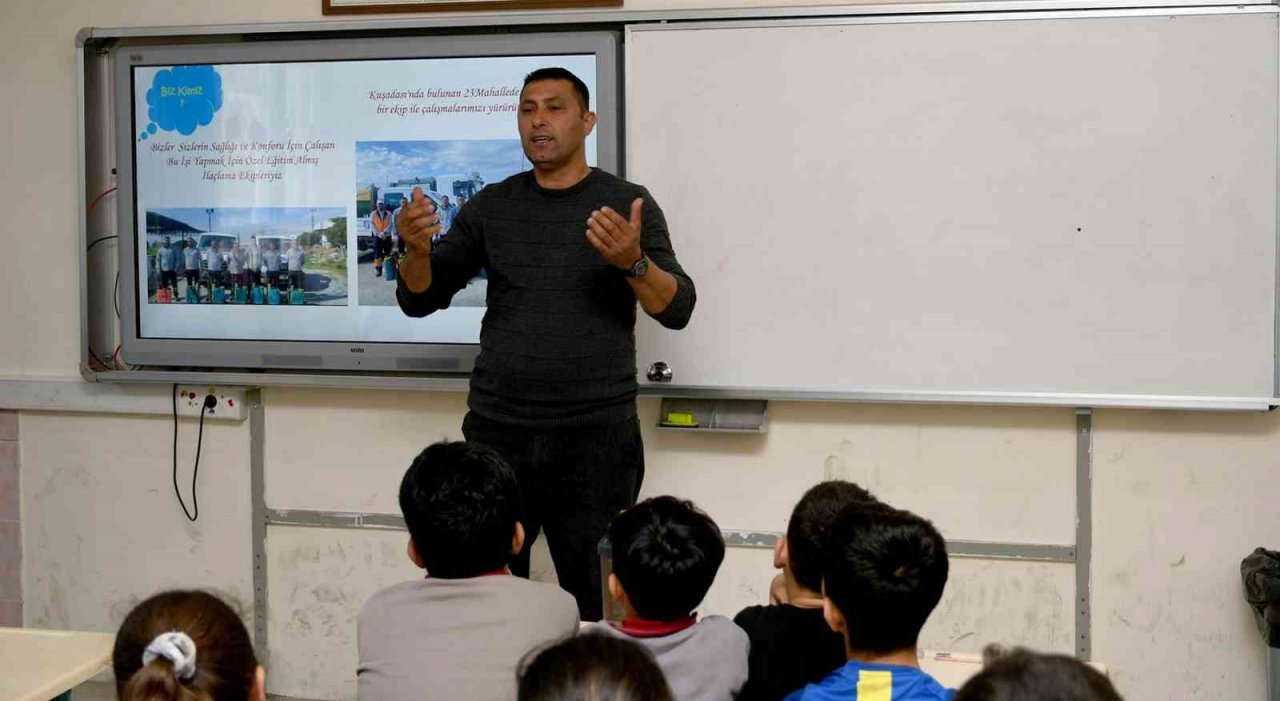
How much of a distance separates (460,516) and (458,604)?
0.21 m

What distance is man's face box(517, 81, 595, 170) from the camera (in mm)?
2895

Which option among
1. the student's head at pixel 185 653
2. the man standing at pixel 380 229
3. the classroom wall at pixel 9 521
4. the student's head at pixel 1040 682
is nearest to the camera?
the student's head at pixel 1040 682

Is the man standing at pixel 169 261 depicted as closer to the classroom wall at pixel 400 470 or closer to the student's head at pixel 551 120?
the classroom wall at pixel 400 470

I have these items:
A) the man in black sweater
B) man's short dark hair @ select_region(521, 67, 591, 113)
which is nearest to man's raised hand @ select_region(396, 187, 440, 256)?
the man in black sweater

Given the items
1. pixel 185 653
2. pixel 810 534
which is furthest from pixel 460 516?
pixel 185 653

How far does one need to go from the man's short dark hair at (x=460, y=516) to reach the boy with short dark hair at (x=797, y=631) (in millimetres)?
415

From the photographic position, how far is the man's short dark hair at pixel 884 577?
181 cm

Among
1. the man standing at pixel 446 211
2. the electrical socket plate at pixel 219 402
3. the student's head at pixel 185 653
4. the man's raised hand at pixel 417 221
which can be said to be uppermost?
the man standing at pixel 446 211

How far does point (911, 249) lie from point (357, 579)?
6.09ft

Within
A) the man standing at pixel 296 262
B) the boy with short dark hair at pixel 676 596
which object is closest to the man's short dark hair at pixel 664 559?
the boy with short dark hair at pixel 676 596

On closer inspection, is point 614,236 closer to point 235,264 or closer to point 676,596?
point 676,596

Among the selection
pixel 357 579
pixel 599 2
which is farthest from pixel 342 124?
pixel 357 579

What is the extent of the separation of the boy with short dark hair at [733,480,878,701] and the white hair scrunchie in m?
0.87

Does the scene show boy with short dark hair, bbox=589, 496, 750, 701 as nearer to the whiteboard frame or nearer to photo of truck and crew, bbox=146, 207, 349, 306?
the whiteboard frame
